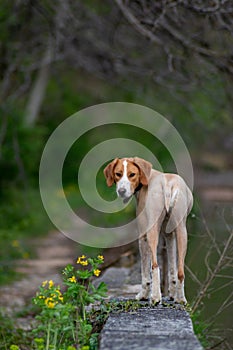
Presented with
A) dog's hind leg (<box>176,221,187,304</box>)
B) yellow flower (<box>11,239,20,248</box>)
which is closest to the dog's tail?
dog's hind leg (<box>176,221,187,304</box>)

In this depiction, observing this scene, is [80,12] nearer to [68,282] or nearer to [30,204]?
[30,204]

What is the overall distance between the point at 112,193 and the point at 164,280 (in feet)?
7.71

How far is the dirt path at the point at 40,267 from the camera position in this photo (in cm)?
951

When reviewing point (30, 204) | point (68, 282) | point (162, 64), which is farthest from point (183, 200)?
point (30, 204)

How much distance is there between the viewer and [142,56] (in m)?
12.9

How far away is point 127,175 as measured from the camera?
4883 mm

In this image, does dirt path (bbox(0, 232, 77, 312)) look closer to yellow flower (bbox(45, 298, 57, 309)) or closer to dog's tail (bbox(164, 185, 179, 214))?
dog's tail (bbox(164, 185, 179, 214))

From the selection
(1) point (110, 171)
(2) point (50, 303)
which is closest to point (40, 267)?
(1) point (110, 171)

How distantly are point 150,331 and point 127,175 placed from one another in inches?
42.3

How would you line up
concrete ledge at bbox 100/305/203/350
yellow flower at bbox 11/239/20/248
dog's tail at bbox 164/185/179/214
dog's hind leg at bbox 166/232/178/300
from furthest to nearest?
yellow flower at bbox 11/239/20/248, dog's hind leg at bbox 166/232/178/300, dog's tail at bbox 164/185/179/214, concrete ledge at bbox 100/305/203/350

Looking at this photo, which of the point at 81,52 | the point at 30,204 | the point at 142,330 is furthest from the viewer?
the point at 30,204

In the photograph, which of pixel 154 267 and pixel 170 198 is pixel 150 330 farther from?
pixel 170 198

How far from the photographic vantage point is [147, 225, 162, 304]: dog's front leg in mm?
4809

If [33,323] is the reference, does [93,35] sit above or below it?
above
